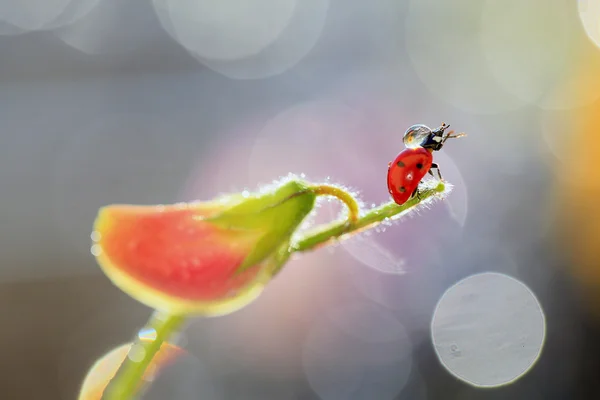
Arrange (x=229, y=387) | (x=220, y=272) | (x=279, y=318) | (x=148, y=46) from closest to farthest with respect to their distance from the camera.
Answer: (x=220, y=272) → (x=229, y=387) → (x=279, y=318) → (x=148, y=46)

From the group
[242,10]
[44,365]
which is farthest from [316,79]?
[44,365]

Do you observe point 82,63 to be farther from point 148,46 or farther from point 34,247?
point 34,247

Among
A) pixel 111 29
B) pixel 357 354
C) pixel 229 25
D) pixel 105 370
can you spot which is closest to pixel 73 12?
pixel 111 29

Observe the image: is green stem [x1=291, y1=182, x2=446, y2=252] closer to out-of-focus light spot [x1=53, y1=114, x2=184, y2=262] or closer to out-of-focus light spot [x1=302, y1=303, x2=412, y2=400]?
out-of-focus light spot [x1=302, y1=303, x2=412, y2=400]

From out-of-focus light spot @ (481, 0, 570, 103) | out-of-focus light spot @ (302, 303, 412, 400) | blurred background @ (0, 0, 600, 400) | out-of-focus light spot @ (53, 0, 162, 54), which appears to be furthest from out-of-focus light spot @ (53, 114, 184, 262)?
out-of-focus light spot @ (481, 0, 570, 103)

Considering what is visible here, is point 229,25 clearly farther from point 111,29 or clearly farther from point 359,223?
point 359,223
